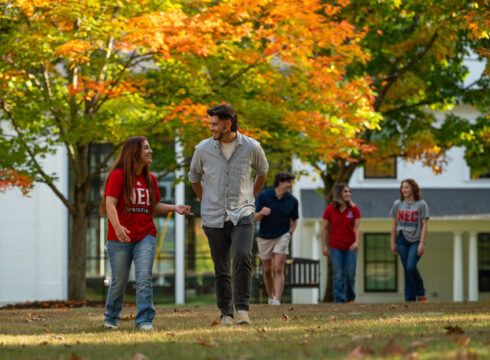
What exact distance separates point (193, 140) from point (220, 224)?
704 cm

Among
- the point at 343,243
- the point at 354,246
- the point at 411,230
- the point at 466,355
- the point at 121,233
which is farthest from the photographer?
the point at 343,243

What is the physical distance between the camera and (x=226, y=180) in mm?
7512

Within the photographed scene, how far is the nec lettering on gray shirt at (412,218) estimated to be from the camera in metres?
12.4

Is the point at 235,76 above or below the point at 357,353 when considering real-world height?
above

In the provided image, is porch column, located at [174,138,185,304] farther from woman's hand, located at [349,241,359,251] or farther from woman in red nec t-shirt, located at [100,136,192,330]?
woman in red nec t-shirt, located at [100,136,192,330]

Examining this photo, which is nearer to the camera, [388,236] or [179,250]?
[179,250]

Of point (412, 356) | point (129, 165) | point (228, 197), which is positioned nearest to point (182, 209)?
point (228, 197)

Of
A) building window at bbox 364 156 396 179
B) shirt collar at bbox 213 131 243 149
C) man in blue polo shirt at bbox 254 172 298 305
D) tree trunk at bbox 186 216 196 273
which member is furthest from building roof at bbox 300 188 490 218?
shirt collar at bbox 213 131 243 149

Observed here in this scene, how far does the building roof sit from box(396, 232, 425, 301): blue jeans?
13.9 metres

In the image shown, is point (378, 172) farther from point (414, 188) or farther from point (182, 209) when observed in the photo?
point (182, 209)

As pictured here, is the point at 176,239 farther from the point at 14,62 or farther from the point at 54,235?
the point at 14,62

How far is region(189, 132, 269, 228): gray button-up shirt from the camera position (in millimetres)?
7500

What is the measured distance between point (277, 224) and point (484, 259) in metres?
19.8

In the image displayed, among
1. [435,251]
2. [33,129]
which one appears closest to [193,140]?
[33,129]
